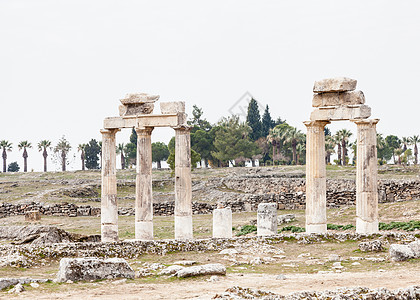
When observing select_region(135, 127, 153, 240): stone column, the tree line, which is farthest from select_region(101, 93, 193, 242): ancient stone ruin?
the tree line

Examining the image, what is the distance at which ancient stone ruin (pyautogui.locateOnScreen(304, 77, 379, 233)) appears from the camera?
27.2 m

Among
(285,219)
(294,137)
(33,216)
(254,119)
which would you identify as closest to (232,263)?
(285,219)

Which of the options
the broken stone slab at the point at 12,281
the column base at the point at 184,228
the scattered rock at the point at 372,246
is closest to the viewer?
the broken stone slab at the point at 12,281

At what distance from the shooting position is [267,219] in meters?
30.8

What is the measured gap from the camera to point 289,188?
57938 millimetres

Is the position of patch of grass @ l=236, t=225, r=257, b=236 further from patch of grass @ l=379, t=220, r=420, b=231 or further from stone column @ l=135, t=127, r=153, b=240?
stone column @ l=135, t=127, r=153, b=240

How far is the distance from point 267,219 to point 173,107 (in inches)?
282

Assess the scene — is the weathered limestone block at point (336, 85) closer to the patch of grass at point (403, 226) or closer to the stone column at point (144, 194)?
the stone column at point (144, 194)

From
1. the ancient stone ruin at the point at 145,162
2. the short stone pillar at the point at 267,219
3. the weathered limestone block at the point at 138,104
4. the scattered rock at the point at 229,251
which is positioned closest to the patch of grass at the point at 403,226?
the short stone pillar at the point at 267,219

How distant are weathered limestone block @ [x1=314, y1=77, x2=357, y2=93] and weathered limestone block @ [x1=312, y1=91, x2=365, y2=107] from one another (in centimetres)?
25

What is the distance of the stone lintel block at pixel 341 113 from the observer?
27.0 m

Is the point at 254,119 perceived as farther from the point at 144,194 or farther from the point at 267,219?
the point at 144,194

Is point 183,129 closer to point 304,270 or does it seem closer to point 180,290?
point 304,270

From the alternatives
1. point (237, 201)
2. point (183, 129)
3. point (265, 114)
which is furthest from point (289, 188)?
point (265, 114)
